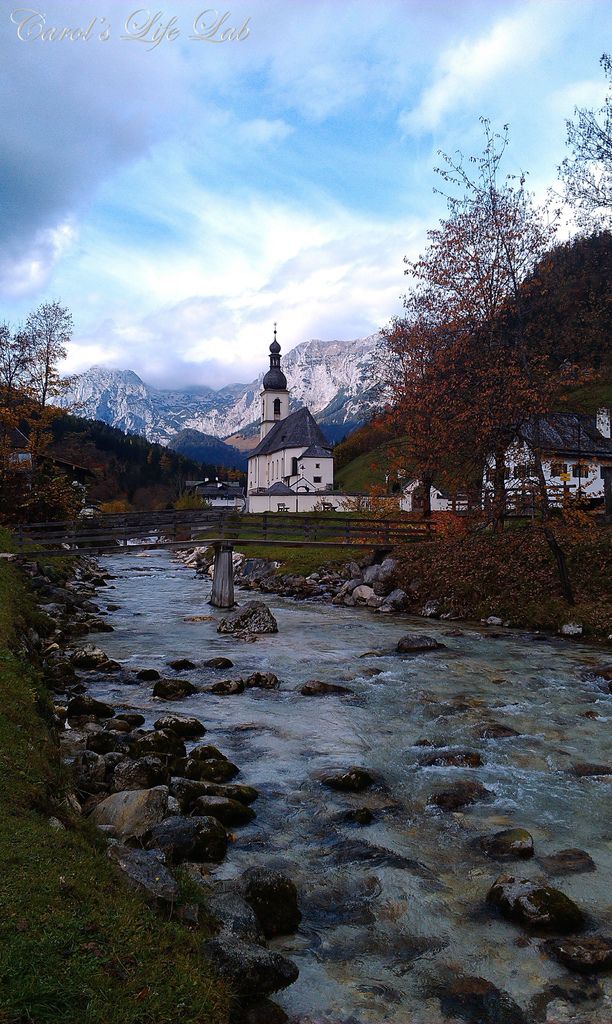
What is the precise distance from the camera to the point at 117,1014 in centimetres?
355

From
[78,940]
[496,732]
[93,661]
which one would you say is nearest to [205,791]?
[78,940]

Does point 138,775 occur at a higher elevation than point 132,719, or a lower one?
higher

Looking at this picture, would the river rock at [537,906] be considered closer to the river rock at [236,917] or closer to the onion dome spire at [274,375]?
the river rock at [236,917]

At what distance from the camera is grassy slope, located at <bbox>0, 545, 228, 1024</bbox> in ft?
11.6

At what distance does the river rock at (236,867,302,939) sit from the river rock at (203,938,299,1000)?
2.52 ft

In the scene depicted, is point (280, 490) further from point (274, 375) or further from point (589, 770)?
point (589, 770)

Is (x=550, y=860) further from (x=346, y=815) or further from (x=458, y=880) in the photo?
(x=346, y=815)

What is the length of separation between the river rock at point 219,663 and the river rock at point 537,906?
11.2 meters

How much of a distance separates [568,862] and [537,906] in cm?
131

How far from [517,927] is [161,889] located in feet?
10.6

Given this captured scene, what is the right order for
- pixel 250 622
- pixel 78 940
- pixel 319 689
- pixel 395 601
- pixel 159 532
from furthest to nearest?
pixel 159 532
pixel 395 601
pixel 250 622
pixel 319 689
pixel 78 940

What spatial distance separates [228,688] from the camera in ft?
46.7

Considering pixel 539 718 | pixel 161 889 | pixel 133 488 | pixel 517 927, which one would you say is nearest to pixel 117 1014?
pixel 161 889

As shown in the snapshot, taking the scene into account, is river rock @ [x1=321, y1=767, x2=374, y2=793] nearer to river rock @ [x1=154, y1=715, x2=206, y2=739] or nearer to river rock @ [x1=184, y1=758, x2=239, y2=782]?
river rock @ [x1=184, y1=758, x2=239, y2=782]
